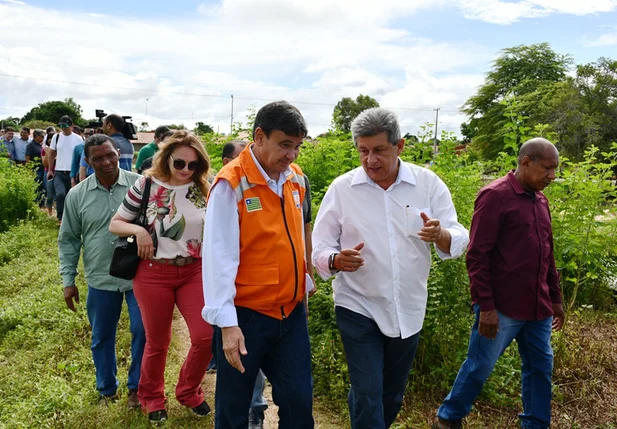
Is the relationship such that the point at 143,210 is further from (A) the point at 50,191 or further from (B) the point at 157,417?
(A) the point at 50,191

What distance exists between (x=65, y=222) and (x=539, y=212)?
3298 millimetres

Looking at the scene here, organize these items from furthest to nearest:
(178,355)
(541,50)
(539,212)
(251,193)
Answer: (541,50)
(178,355)
(539,212)
(251,193)

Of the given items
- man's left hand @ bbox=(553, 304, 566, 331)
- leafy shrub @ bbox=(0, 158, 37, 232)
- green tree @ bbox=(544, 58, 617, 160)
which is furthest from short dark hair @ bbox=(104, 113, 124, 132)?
green tree @ bbox=(544, 58, 617, 160)

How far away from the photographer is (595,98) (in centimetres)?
3384

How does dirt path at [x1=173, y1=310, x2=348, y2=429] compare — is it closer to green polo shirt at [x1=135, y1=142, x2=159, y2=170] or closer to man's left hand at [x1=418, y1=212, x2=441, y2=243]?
man's left hand at [x1=418, y1=212, x2=441, y2=243]

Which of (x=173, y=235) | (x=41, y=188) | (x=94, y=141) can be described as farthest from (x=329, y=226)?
(x=41, y=188)

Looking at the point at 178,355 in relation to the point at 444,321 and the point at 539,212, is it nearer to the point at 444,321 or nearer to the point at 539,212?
the point at 444,321

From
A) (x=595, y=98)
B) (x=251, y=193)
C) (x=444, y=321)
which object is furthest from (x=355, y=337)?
(x=595, y=98)

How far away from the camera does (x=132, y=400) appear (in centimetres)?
400

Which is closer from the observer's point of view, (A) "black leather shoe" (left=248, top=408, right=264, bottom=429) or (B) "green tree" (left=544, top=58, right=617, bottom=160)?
(A) "black leather shoe" (left=248, top=408, right=264, bottom=429)

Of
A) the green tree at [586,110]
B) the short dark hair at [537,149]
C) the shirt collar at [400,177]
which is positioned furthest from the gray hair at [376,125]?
the green tree at [586,110]

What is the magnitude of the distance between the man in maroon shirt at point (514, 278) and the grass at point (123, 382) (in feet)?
1.44

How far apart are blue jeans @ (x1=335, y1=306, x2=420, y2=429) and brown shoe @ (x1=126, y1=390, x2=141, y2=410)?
5.97 feet

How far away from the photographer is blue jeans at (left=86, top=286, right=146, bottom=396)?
13.1ft
